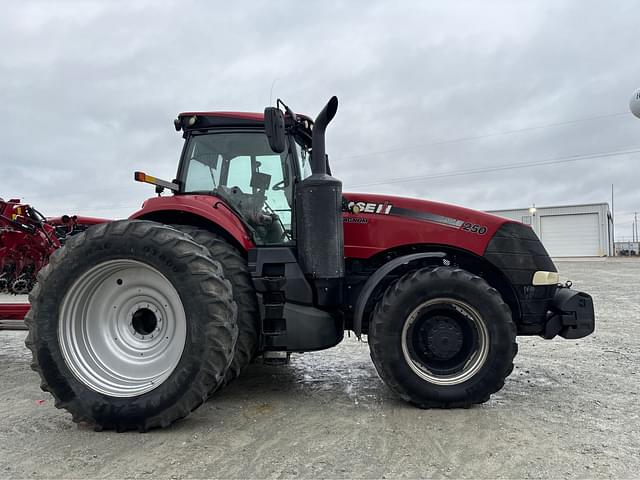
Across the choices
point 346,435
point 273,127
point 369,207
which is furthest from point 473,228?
point 346,435

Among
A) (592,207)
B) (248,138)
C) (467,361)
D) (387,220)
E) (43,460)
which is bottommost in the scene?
(43,460)

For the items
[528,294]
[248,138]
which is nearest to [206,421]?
[248,138]

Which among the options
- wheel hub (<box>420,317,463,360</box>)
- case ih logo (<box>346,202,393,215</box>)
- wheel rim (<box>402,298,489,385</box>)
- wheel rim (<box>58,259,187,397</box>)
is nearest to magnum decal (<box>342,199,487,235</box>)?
case ih logo (<box>346,202,393,215</box>)

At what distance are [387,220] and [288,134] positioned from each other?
1.09m

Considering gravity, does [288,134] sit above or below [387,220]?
above

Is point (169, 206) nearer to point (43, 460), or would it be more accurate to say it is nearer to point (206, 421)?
point (206, 421)

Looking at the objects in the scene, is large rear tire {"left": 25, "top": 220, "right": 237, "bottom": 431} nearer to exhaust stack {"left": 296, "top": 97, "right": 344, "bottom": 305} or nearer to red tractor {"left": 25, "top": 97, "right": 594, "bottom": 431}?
red tractor {"left": 25, "top": 97, "right": 594, "bottom": 431}

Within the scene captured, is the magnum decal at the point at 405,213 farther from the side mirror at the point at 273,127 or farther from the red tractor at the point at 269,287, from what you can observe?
the side mirror at the point at 273,127

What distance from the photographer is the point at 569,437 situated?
2779 mm

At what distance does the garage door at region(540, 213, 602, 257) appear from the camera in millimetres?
37625

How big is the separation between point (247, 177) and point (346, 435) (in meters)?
2.16

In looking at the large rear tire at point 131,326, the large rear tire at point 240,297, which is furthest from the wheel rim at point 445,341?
the large rear tire at point 131,326

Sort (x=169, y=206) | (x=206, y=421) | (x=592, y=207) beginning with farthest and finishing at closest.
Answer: (x=592, y=207)
(x=169, y=206)
(x=206, y=421)

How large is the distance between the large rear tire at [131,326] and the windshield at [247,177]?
2.77 ft
